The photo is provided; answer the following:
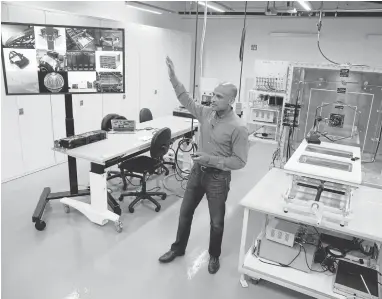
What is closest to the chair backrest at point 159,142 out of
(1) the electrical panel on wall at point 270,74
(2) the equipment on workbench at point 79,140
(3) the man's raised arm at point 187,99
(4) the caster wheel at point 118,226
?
(2) the equipment on workbench at point 79,140

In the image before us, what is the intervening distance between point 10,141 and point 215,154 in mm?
2993

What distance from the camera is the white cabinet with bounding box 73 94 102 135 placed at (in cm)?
477

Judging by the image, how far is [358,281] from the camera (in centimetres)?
208

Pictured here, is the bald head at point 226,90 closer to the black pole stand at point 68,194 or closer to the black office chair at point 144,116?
the black pole stand at point 68,194

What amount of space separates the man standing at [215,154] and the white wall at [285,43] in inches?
209

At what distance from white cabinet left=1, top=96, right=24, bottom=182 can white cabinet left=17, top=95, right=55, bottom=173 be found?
0.06 metres

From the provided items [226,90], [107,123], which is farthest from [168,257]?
[107,123]

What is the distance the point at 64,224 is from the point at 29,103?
73.5 inches

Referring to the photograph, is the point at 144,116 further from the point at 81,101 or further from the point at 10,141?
the point at 10,141

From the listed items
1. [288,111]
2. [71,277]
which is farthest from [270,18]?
[71,277]

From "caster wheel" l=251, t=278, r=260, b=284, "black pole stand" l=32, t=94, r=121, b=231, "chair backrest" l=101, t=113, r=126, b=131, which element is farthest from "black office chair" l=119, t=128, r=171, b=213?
"caster wheel" l=251, t=278, r=260, b=284

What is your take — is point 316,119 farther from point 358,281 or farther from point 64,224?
point 64,224

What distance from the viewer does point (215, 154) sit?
2.31 metres

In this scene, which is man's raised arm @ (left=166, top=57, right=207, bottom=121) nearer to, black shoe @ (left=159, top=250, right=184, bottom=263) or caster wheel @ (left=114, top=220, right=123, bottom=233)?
black shoe @ (left=159, top=250, right=184, bottom=263)
